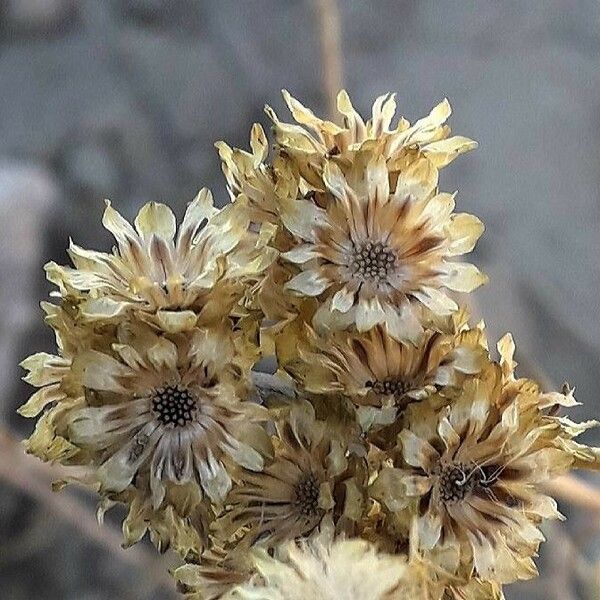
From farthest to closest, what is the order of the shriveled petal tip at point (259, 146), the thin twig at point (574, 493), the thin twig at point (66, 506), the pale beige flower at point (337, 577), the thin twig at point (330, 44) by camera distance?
1. the thin twig at point (330, 44)
2. the thin twig at point (66, 506)
3. the thin twig at point (574, 493)
4. the shriveled petal tip at point (259, 146)
5. the pale beige flower at point (337, 577)

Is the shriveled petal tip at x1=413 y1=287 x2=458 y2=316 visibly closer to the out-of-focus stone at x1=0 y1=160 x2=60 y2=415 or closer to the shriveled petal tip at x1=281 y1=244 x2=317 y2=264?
the shriveled petal tip at x1=281 y1=244 x2=317 y2=264

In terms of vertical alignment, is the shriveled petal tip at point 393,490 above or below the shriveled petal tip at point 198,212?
below

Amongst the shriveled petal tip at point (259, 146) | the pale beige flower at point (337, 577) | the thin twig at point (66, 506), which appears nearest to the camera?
the pale beige flower at point (337, 577)

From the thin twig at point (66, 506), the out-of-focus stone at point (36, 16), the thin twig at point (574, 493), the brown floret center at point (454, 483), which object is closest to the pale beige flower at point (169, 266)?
the brown floret center at point (454, 483)

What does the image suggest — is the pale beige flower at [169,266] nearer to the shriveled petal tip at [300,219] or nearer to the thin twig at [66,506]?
the shriveled petal tip at [300,219]

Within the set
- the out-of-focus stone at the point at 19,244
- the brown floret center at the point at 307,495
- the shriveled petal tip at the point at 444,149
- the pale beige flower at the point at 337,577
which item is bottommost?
the pale beige flower at the point at 337,577

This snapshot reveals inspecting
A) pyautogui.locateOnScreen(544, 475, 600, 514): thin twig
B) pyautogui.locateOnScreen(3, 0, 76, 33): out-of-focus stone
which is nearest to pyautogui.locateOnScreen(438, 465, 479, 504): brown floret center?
pyautogui.locateOnScreen(544, 475, 600, 514): thin twig
